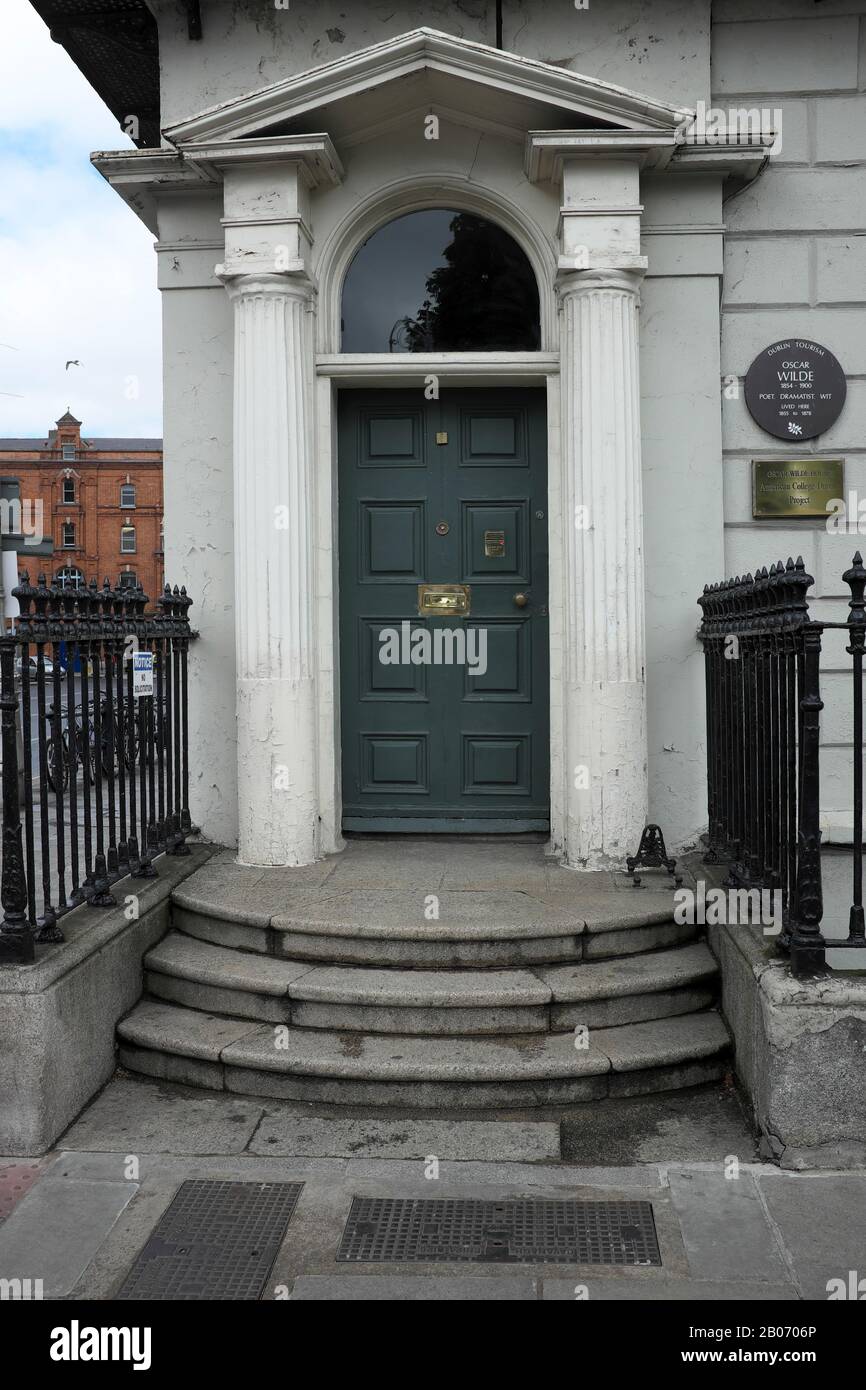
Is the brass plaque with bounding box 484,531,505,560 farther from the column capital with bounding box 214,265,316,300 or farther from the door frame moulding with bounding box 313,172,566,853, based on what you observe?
the column capital with bounding box 214,265,316,300

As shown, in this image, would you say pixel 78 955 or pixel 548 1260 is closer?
pixel 548 1260

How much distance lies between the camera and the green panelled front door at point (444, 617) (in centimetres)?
695

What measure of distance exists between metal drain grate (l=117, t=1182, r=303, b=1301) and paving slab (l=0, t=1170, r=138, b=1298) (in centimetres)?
18

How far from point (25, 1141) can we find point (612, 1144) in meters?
2.15

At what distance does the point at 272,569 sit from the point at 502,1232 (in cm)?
367

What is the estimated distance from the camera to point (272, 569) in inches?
248

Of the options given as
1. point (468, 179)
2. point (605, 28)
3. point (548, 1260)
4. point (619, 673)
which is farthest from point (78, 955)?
point (605, 28)

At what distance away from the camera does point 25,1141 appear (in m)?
4.28

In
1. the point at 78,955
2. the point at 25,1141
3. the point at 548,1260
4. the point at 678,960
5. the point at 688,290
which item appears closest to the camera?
the point at 548,1260

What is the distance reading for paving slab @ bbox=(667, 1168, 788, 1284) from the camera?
137 inches

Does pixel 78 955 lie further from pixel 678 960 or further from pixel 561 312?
pixel 561 312

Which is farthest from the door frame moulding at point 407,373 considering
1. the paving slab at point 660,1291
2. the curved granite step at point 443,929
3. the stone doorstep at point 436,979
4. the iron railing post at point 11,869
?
the paving slab at point 660,1291

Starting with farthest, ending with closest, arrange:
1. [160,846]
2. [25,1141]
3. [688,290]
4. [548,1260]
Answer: [688,290], [160,846], [25,1141], [548,1260]

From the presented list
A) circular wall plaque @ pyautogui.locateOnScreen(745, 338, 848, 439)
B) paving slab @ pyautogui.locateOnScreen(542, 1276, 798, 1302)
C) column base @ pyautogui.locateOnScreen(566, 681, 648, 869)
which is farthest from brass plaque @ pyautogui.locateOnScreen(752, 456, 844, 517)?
paving slab @ pyautogui.locateOnScreen(542, 1276, 798, 1302)
